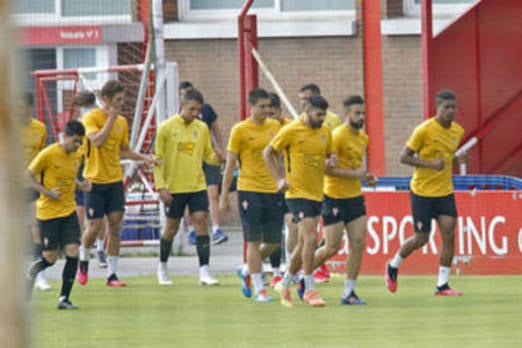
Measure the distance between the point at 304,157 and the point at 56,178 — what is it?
2020 millimetres

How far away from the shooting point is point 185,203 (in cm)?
1395

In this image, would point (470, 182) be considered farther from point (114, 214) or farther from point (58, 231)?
point (58, 231)

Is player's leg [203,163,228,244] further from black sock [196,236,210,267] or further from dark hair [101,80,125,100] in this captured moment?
dark hair [101,80,125,100]

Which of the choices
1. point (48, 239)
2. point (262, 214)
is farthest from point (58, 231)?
point (262, 214)

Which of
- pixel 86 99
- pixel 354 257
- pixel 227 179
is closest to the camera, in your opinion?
pixel 354 257

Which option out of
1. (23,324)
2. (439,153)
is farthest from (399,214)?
(23,324)

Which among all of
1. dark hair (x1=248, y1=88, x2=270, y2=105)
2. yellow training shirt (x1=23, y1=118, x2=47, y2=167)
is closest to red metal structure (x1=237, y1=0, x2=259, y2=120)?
yellow training shirt (x1=23, y1=118, x2=47, y2=167)

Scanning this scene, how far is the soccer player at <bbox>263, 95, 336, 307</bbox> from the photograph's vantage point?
456 inches

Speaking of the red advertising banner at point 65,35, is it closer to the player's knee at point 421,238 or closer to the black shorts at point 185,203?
the black shorts at point 185,203

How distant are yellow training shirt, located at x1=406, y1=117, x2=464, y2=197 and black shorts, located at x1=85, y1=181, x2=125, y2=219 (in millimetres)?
2996

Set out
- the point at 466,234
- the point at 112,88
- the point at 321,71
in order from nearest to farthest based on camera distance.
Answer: the point at 112,88 → the point at 466,234 → the point at 321,71

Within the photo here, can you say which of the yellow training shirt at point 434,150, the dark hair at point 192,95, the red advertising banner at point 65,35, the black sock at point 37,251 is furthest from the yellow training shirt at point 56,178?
the red advertising banner at point 65,35

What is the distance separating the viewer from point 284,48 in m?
22.4

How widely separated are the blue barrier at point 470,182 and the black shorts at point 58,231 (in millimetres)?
4765
